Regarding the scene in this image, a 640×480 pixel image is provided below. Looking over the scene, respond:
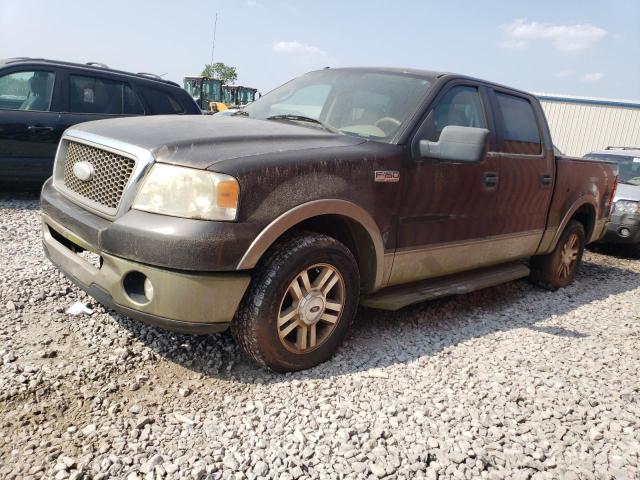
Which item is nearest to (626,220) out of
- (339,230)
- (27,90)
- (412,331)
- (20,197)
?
(412,331)

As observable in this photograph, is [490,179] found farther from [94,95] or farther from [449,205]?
[94,95]

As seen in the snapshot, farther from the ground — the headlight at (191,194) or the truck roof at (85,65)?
the truck roof at (85,65)

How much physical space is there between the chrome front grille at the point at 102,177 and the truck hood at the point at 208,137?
0.11 m

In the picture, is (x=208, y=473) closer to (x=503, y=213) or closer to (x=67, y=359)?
(x=67, y=359)

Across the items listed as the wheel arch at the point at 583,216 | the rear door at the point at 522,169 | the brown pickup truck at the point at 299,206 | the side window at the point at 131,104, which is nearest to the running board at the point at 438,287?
the brown pickup truck at the point at 299,206

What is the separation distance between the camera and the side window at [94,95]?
6.52 m

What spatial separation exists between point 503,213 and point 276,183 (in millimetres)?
2247

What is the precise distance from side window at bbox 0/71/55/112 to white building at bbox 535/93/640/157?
62.9ft

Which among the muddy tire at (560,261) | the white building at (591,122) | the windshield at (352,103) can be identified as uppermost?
the white building at (591,122)

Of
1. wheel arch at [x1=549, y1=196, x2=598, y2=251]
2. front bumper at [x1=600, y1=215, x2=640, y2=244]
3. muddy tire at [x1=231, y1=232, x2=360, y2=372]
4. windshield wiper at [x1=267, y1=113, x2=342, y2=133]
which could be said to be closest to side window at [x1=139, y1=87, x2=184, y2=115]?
windshield wiper at [x1=267, y1=113, x2=342, y2=133]

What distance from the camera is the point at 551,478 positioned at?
2291mm

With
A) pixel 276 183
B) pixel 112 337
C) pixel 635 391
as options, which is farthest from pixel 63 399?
pixel 635 391

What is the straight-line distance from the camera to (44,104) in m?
6.35

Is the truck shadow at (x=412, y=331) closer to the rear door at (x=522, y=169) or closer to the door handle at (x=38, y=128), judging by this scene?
the rear door at (x=522, y=169)
